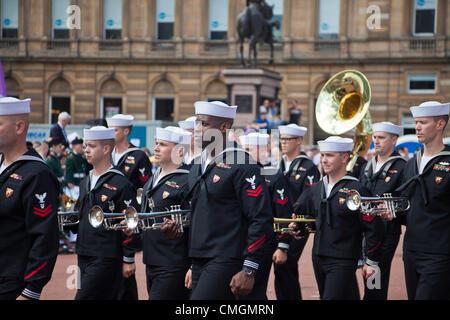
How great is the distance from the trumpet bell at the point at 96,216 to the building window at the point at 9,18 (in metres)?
38.3

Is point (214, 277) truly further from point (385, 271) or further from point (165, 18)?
point (165, 18)

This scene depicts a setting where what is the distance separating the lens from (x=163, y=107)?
43875 mm

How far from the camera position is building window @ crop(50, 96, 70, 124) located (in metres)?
44.6

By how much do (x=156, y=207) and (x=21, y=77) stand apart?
38449 mm

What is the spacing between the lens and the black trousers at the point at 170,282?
24.4 ft

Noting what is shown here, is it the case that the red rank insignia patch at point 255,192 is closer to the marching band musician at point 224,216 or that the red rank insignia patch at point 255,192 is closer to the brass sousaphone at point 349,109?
the marching band musician at point 224,216

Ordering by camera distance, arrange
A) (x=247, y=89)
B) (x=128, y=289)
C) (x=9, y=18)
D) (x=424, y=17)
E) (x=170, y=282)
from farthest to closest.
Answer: (x=9, y=18) < (x=424, y=17) < (x=247, y=89) < (x=128, y=289) < (x=170, y=282)

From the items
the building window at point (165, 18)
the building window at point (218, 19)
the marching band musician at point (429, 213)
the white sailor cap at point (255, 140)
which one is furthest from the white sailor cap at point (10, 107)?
the building window at point (165, 18)

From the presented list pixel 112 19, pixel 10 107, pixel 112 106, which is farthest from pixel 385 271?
pixel 112 19

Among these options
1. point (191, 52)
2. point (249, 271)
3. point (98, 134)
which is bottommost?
point (249, 271)

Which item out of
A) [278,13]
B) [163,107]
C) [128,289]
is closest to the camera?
[128,289]

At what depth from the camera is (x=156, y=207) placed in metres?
7.82

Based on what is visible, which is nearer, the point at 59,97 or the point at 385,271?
the point at 385,271

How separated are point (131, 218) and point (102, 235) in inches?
40.4
